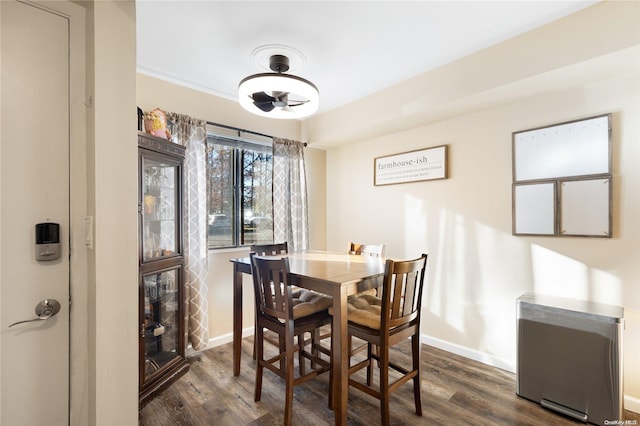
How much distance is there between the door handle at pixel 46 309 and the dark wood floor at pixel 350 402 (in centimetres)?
120

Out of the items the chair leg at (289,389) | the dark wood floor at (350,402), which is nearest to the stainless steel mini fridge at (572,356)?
the dark wood floor at (350,402)

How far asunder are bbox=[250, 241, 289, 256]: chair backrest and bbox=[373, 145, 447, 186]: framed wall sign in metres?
1.38

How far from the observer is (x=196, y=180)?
2.79 m

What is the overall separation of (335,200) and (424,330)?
193 cm

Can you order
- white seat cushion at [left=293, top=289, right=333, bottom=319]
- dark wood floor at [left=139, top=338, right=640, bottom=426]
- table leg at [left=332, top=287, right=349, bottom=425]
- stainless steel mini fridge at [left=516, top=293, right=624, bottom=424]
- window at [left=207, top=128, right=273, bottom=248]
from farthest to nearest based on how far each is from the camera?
window at [left=207, top=128, right=273, bottom=248]
white seat cushion at [left=293, top=289, right=333, bottom=319]
dark wood floor at [left=139, top=338, right=640, bottom=426]
stainless steel mini fridge at [left=516, top=293, right=624, bottom=424]
table leg at [left=332, top=287, right=349, bottom=425]

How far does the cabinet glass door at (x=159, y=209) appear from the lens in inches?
84.4

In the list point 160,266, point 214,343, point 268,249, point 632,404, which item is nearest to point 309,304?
point 268,249

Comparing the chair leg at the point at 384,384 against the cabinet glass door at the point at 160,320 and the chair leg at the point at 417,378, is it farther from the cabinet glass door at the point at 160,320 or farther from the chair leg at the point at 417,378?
the cabinet glass door at the point at 160,320

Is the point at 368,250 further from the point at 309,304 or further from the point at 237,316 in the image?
the point at 237,316

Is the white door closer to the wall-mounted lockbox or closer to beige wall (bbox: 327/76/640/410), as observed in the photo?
the wall-mounted lockbox

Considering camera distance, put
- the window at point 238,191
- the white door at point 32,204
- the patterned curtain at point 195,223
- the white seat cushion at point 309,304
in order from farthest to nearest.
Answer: the window at point 238,191 < the patterned curtain at point 195,223 < the white seat cushion at point 309,304 < the white door at point 32,204

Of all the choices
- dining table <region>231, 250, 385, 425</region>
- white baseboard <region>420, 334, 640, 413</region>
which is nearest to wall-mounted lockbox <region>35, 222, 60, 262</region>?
dining table <region>231, 250, 385, 425</region>

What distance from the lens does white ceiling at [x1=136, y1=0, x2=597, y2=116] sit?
1849 millimetres

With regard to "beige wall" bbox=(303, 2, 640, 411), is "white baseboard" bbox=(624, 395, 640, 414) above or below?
below
